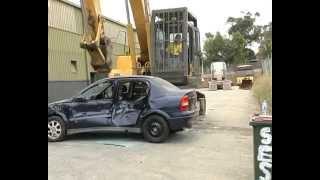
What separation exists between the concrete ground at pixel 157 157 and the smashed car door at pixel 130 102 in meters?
0.47

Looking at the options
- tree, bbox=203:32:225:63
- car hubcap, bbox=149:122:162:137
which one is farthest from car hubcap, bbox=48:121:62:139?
tree, bbox=203:32:225:63

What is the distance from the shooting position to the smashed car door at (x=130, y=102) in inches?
353

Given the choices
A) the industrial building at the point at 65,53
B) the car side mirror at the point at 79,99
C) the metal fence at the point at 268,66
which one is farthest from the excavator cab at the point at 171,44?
the industrial building at the point at 65,53

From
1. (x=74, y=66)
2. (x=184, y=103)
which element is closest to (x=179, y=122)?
(x=184, y=103)

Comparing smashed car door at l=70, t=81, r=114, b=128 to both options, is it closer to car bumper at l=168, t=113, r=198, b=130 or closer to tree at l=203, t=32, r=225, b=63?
car bumper at l=168, t=113, r=198, b=130

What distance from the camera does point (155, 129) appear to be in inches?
348

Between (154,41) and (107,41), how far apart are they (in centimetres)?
144

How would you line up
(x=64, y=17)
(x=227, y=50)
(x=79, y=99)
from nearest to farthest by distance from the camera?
1. (x=79, y=99)
2. (x=64, y=17)
3. (x=227, y=50)

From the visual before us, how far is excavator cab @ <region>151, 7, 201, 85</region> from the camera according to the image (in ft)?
41.4

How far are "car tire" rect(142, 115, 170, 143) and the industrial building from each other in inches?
483

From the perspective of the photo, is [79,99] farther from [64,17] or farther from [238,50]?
[238,50]

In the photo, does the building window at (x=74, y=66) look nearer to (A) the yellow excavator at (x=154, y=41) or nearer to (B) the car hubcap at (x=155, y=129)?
(A) the yellow excavator at (x=154, y=41)
